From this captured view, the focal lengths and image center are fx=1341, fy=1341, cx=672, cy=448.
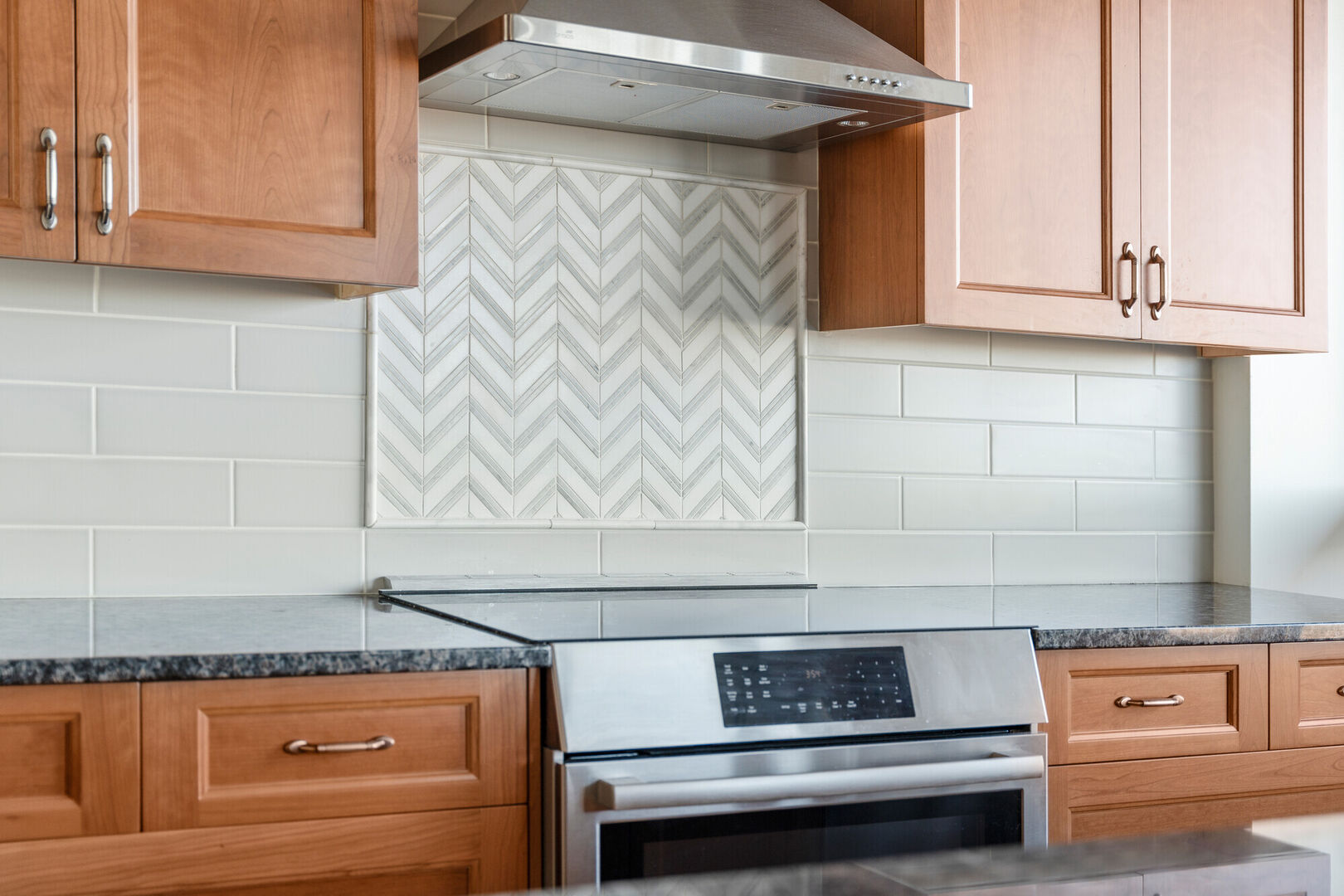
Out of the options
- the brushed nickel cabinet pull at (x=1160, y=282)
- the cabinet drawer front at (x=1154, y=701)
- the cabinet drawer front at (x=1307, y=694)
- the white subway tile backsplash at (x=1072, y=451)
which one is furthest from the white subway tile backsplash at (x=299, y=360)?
the cabinet drawer front at (x=1307, y=694)

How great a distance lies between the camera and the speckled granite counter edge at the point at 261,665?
1407 millimetres

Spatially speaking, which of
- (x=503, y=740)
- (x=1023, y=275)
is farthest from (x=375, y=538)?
(x=1023, y=275)

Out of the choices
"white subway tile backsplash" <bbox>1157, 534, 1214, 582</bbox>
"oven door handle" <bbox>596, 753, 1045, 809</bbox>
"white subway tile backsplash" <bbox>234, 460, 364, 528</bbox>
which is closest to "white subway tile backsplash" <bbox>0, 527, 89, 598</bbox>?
"white subway tile backsplash" <bbox>234, 460, 364, 528</bbox>

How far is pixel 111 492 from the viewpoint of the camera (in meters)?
2.04

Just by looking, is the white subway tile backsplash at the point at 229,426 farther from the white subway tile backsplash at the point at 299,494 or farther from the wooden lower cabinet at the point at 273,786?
the wooden lower cabinet at the point at 273,786

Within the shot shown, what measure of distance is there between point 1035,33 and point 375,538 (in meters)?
1.41


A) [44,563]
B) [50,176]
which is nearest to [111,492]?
[44,563]

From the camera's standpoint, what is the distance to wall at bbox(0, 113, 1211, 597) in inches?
79.6

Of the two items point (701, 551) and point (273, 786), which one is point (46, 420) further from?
point (701, 551)

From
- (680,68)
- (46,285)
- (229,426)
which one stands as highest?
(680,68)

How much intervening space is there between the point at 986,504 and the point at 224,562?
4.72ft

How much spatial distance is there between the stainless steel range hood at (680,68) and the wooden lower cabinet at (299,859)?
104 cm

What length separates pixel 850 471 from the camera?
2.54 meters

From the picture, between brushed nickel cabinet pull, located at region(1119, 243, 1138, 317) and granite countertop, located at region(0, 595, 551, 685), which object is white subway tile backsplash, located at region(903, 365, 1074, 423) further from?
granite countertop, located at region(0, 595, 551, 685)
